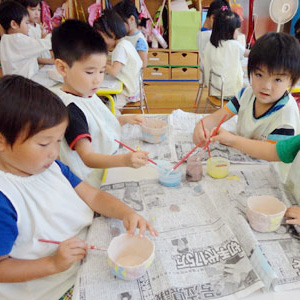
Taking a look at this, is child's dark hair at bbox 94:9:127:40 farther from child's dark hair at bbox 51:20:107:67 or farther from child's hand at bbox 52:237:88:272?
child's hand at bbox 52:237:88:272

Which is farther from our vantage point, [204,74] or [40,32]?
[40,32]

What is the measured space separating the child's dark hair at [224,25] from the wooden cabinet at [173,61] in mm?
1537

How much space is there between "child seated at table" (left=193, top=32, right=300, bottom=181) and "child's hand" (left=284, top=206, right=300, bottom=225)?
303mm

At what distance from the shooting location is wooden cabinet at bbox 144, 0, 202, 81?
420cm

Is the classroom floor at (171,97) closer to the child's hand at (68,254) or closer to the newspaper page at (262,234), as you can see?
the newspaper page at (262,234)

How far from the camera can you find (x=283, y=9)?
9.81 ft

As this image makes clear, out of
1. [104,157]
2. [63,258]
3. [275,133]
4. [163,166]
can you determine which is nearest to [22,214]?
[63,258]

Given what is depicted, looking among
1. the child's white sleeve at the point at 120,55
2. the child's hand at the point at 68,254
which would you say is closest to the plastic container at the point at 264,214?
the child's hand at the point at 68,254

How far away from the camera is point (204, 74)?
2.95 metres

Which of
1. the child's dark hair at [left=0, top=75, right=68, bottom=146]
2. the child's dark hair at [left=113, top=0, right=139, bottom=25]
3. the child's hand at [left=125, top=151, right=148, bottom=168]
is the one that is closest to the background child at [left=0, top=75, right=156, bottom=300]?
the child's dark hair at [left=0, top=75, right=68, bottom=146]

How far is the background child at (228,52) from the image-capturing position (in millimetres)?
2594

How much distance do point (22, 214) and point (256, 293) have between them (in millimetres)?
554

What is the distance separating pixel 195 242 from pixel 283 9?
10.0 feet

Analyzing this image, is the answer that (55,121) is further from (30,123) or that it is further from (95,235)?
(95,235)
